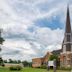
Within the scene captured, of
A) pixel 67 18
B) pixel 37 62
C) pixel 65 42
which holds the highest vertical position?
pixel 67 18

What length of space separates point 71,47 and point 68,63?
9.25 m

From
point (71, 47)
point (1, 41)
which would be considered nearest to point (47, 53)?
point (71, 47)

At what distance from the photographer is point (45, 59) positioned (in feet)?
364

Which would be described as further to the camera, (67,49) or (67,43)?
(67,43)

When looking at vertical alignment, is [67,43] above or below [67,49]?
above

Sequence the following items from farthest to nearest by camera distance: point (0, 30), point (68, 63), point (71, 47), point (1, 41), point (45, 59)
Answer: point (45, 59)
point (71, 47)
point (68, 63)
point (1, 41)
point (0, 30)

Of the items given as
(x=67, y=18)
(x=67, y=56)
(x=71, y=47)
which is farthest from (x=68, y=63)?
(x=67, y=18)

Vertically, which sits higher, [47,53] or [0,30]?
[0,30]

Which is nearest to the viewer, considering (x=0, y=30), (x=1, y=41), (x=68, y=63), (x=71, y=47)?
(x=0, y=30)

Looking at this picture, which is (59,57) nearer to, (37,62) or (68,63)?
(68,63)

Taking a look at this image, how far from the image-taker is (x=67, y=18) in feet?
335

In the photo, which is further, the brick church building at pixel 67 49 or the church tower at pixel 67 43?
the church tower at pixel 67 43

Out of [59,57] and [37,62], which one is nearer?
[59,57]

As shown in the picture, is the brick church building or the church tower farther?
the church tower
